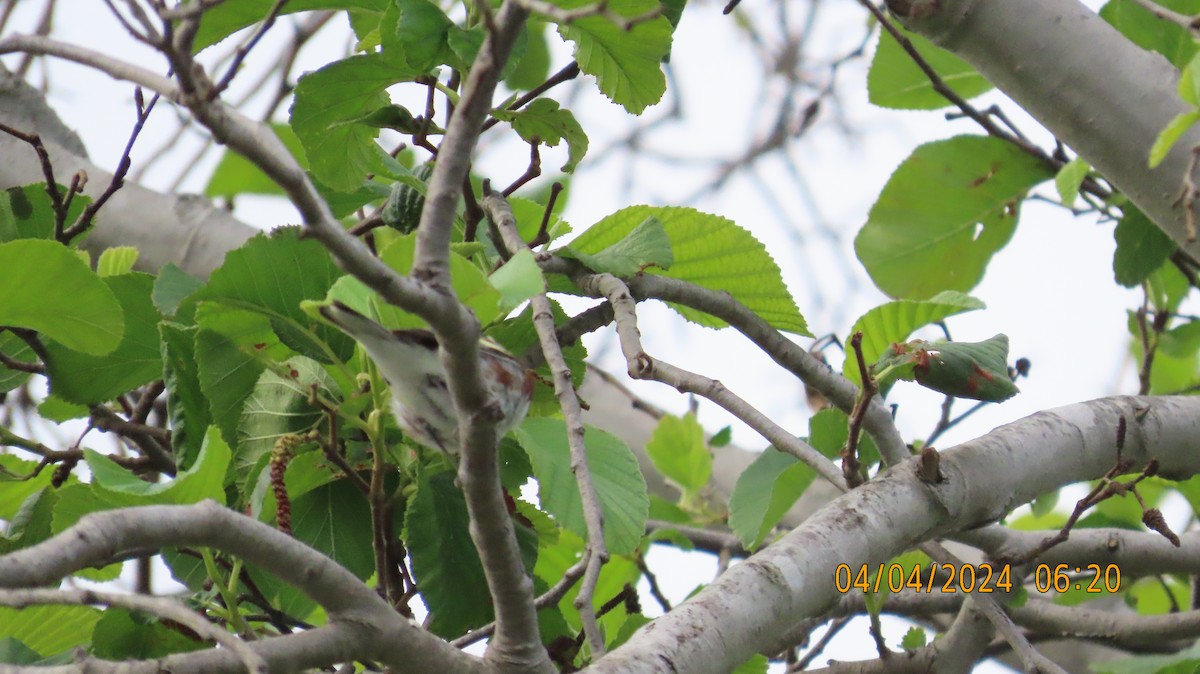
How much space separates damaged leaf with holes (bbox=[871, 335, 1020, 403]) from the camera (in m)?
0.84

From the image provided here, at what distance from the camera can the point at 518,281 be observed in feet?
1.92

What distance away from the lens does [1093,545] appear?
123 cm

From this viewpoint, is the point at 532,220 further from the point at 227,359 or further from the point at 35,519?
the point at 35,519

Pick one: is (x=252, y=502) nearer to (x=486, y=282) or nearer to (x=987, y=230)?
(x=486, y=282)

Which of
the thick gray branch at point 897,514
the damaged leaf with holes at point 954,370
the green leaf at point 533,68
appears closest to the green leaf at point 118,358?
the thick gray branch at point 897,514

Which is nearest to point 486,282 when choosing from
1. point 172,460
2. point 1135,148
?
point 172,460

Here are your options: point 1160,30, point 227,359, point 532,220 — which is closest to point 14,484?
point 227,359

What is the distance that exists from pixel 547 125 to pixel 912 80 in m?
0.89

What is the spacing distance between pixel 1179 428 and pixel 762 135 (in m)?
3.08

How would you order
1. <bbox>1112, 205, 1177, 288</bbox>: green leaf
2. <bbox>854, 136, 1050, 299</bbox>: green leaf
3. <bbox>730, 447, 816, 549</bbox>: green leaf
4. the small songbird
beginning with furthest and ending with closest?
1. <bbox>854, 136, 1050, 299</bbox>: green leaf
2. <bbox>1112, 205, 1177, 288</bbox>: green leaf
3. <bbox>730, 447, 816, 549</bbox>: green leaf
4. the small songbird

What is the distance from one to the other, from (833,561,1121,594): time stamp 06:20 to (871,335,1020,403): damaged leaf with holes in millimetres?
170

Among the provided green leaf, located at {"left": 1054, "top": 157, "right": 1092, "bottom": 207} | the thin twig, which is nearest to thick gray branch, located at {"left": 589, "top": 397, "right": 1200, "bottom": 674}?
the thin twig

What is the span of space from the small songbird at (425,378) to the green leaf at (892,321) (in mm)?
487

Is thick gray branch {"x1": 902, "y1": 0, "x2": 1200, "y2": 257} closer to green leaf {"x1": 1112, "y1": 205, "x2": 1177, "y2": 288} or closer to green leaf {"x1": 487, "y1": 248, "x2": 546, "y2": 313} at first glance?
green leaf {"x1": 1112, "y1": 205, "x2": 1177, "y2": 288}
